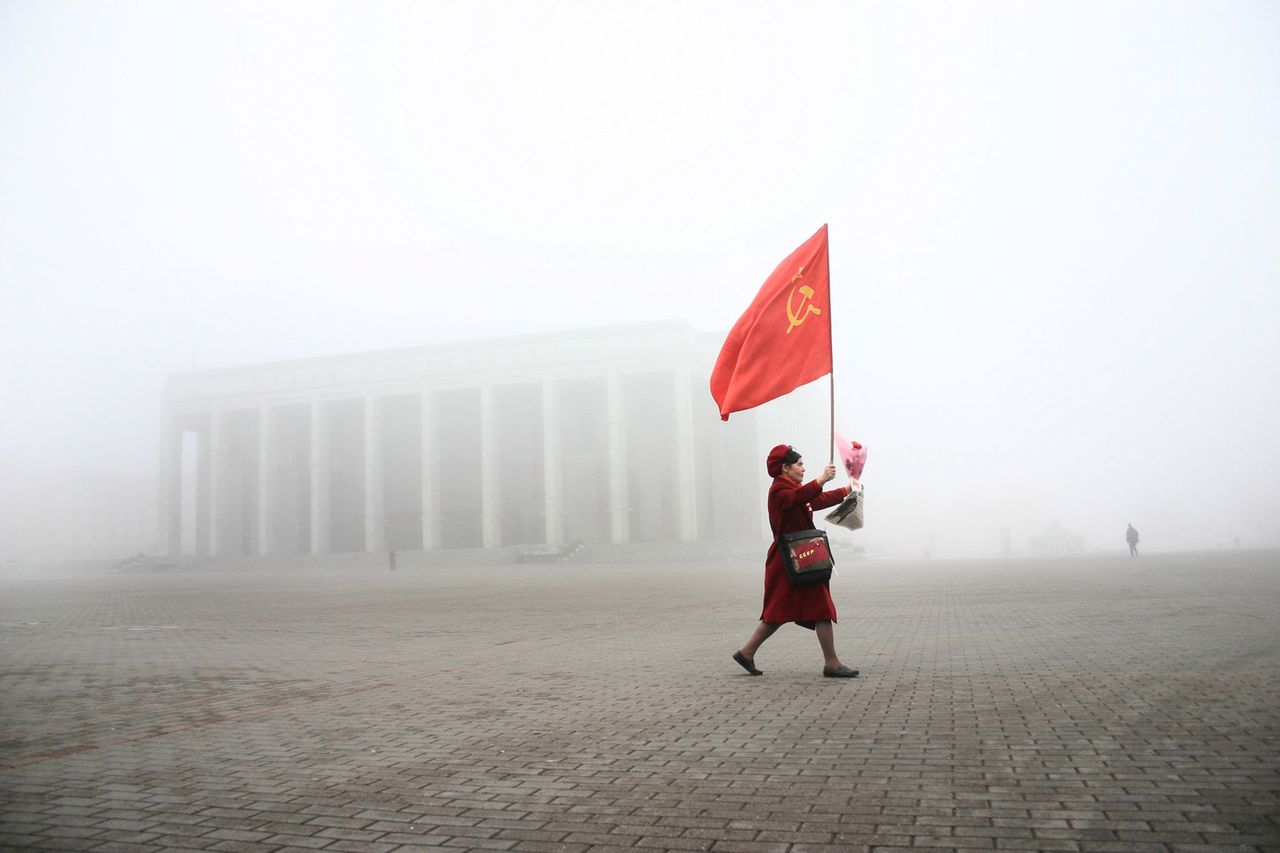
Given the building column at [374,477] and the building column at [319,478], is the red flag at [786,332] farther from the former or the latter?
the building column at [319,478]

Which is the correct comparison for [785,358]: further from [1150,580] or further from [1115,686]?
[1150,580]

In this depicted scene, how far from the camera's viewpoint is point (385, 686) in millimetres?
7445

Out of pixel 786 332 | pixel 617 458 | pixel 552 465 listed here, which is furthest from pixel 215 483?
pixel 786 332

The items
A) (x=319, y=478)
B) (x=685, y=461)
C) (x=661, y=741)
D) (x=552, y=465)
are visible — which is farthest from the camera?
(x=319, y=478)

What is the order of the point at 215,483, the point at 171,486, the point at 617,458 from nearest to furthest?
the point at 617,458
the point at 215,483
the point at 171,486

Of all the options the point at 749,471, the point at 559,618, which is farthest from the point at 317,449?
the point at 559,618

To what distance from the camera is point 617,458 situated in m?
64.5

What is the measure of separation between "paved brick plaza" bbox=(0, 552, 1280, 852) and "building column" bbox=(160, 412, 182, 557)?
73.6 m

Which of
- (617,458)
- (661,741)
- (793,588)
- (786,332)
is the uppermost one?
(617,458)

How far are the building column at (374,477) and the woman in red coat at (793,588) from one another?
217ft

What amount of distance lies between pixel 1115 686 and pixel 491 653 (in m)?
5.76

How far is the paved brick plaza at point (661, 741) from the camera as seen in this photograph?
3.54m

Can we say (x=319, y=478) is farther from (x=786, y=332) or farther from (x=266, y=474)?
(x=786, y=332)

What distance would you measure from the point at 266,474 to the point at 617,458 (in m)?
29.8
